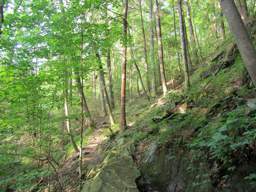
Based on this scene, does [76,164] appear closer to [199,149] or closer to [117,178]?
[117,178]

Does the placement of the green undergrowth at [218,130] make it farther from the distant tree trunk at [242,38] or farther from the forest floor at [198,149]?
the distant tree trunk at [242,38]

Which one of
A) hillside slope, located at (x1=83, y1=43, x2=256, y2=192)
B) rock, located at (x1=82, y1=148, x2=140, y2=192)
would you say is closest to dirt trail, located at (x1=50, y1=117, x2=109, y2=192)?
hillside slope, located at (x1=83, y1=43, x2=256, y2=192)

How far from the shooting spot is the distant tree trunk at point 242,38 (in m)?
5.23

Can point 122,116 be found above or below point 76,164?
above

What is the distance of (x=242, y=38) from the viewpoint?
532 cm

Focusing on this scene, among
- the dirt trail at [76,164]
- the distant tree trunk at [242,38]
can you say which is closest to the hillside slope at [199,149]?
the distant tree trunk at [242,38]

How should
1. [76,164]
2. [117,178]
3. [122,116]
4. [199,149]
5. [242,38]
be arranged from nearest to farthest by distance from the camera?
[242,38]
[199,149]
[117,178]
[76,164]
[122,116]

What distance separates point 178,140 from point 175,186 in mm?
1180

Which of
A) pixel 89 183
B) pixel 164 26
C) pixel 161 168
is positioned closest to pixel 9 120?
pixel 89 183

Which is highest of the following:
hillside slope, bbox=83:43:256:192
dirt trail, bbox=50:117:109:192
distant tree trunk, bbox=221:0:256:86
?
distant tree trunk, bbox=221:0:256:86

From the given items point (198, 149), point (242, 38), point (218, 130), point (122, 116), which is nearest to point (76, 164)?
point (122, 116)

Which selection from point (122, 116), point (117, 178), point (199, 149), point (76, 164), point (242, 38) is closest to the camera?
point (242, 38)

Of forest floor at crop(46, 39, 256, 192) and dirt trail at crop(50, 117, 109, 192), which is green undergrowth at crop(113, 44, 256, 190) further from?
dirt trail at crop(50, 117, 109, 192)

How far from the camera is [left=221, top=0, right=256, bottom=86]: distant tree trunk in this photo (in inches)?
206
